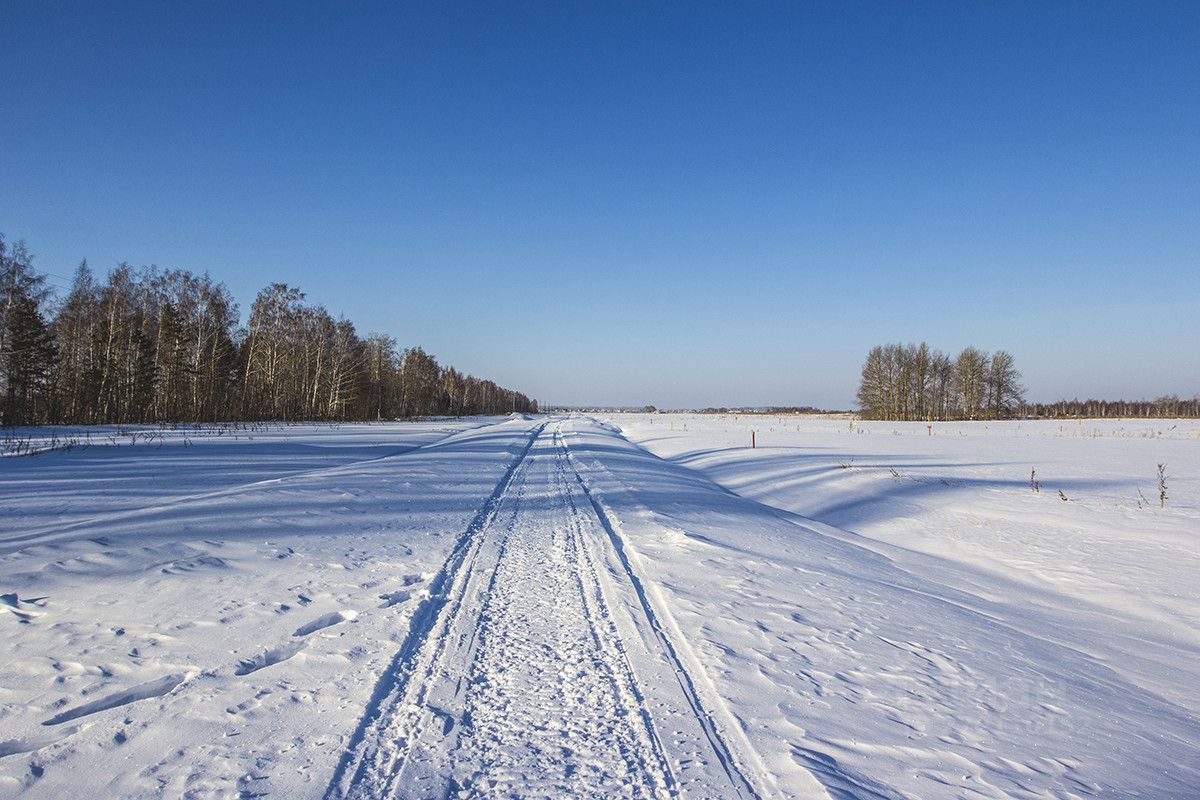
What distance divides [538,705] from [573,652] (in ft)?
2.37

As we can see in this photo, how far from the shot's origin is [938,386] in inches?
3093

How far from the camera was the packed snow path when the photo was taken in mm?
2420

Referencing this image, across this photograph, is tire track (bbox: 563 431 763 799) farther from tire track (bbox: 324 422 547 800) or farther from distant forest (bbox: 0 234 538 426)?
distant forest (bbox: 0 234 538 426)

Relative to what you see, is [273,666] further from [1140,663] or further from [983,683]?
[1140,663]

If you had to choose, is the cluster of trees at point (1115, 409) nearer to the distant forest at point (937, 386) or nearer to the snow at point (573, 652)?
the distant forest at point (937, 386)

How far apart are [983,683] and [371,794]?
157 inches

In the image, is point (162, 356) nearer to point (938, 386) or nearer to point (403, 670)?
point (403, 670)

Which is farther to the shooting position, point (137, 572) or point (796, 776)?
point (137, 572)

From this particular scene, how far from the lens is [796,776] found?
2.53m

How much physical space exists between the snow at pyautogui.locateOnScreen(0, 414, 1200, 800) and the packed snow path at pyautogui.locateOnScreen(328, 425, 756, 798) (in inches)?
0.7

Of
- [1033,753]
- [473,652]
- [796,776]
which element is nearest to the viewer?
[796,776]

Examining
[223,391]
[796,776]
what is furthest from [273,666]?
[223,391]

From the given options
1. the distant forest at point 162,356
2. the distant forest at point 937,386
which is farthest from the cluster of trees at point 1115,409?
the distant forest at point 162,356

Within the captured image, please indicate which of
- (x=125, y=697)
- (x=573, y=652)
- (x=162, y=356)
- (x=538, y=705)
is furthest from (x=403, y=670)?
(x=162, y=356)
